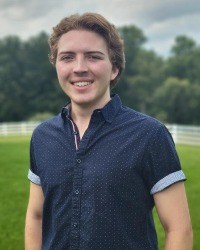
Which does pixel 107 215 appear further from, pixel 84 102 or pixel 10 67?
pixel 10 67

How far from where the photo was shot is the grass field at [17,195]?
6609 millimetres

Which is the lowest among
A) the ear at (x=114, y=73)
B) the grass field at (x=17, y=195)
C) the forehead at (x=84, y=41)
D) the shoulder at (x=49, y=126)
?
the grass field at (x=17, y=195)

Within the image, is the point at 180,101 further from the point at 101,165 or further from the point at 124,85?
the point at 101,165

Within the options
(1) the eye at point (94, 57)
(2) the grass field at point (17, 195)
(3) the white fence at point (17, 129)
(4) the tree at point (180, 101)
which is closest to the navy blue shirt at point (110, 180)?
(1) the eye at point (94, 57)

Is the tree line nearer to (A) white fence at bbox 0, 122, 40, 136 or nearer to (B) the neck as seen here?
(A) white fence at bbox 0, 122, 40, 136

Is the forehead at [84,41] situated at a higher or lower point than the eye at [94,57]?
higher

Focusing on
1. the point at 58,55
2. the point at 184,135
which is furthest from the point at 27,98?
the point at 58,55

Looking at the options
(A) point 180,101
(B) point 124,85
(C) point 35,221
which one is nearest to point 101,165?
(C) point 35,221

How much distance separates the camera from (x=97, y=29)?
2.43m

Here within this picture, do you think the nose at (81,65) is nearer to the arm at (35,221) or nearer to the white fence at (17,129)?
the arm at (35,221)

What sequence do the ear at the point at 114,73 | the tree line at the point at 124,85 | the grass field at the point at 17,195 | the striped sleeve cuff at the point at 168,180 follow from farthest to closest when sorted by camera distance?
the tree line at the point at 124,85, the grass field at the point at 17,195, the ear at the point at 114,73, the striped sleeve cuff at the point at 168,180

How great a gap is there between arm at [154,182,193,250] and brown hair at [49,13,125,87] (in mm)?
732

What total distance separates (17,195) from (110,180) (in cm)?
716

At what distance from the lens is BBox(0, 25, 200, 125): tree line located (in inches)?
2106
